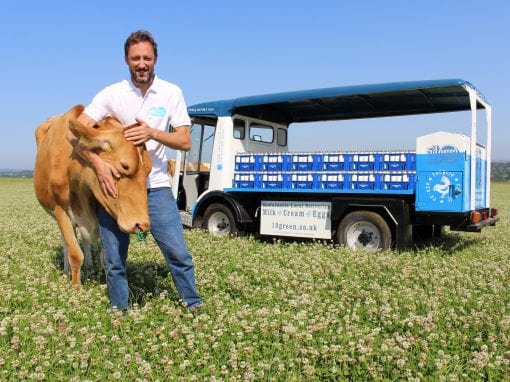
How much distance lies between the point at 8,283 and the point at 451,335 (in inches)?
207

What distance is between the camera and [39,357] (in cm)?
398

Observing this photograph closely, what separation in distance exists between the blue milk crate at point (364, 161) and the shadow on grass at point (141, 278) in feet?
→ 14.8

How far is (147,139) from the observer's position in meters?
4.66

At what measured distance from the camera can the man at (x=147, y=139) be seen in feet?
15.5

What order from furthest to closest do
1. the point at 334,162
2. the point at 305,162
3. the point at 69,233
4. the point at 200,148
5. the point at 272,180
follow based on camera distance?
1. the point at 200,148
2. the point at 272,180
3. the point at 305,162
4. the point at 334,162
5. the point at 69,233

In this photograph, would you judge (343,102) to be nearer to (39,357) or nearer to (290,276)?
(290,276)

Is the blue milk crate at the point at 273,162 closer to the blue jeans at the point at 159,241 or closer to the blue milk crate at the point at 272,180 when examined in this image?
the blue milk crate at the point at 272,180

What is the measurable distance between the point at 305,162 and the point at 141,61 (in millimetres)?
6768

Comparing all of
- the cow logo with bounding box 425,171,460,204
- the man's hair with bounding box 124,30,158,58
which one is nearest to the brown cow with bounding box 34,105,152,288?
the man's hair with bounding box 124,30,158,58

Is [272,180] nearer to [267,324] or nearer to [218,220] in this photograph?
[218,220]

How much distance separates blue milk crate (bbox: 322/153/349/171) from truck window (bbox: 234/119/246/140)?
8.70 feet

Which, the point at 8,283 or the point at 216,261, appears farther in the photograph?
the point at 216,261

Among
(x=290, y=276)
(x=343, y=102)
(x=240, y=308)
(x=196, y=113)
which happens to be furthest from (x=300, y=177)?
(x=240, y=308)

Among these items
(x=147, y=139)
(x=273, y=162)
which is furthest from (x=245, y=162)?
(x=147, y=139)
